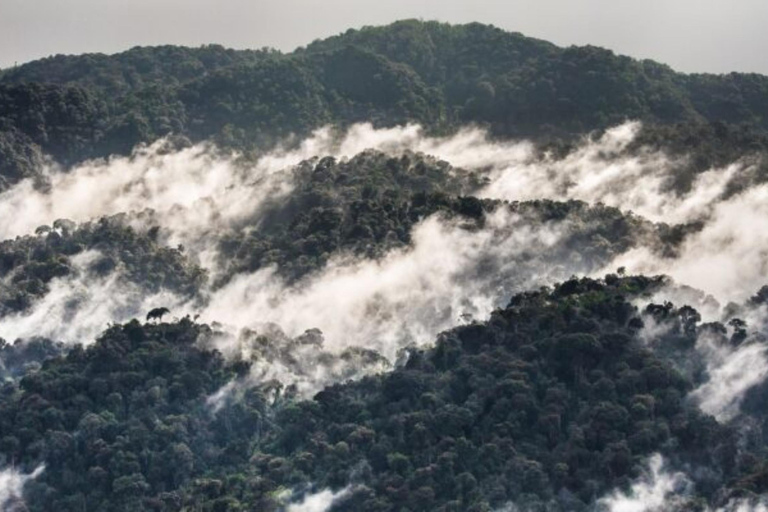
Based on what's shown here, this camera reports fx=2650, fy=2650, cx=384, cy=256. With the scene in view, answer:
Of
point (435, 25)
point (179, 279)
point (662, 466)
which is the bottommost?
point (662, 466)

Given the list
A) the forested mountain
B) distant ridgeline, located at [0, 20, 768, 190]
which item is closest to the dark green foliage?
the forested mountain

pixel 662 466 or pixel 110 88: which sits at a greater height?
pixel 110 88

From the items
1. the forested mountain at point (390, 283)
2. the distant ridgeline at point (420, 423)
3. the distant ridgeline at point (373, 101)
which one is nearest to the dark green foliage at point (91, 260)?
the forested mountain at point (390, 283)

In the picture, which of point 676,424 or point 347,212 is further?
point 347,212

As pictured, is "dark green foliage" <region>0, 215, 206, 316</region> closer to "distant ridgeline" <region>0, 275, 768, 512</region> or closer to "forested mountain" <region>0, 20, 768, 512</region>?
"forested mountain" <region>0, 20, 768, 512</region>

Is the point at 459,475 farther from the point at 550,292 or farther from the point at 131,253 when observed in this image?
the point at 131,253

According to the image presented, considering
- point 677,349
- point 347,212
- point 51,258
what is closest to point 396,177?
point 347,212

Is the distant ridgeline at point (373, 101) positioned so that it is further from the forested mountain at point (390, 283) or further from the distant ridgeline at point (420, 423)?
the distant ridgeline at point (420, 423)
